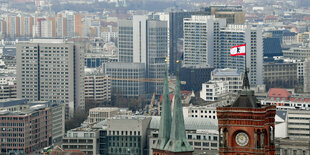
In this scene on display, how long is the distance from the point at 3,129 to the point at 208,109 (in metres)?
22.7

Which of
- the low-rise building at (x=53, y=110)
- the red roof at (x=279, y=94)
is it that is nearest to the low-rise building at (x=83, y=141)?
the low-rise building at (x=53, y=110)

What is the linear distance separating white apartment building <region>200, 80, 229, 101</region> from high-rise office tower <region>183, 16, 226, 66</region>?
129ft

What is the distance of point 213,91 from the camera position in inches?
5679

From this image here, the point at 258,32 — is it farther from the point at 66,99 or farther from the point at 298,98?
the point at 298,98

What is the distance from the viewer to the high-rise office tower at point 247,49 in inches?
7180

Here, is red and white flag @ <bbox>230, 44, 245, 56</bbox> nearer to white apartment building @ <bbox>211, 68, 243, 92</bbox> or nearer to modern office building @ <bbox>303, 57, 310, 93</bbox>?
white apartment building @ <bbox>211, 68, 243, 92</bbox>

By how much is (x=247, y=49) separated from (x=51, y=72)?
111 ft

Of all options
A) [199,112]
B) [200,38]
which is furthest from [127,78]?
[199,112]

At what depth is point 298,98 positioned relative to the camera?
133125 millimetres

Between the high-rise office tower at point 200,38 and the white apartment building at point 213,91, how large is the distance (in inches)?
1547

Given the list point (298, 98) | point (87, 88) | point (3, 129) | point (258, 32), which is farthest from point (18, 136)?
point (258, 32)

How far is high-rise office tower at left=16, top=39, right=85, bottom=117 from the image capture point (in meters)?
161

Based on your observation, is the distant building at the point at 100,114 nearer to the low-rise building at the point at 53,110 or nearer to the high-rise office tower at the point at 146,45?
the low-rise building at the point at 53,110

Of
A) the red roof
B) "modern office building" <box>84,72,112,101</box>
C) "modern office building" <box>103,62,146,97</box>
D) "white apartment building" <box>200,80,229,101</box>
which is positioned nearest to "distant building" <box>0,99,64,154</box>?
"white apartment building" <box>200,80,229,101</box>
